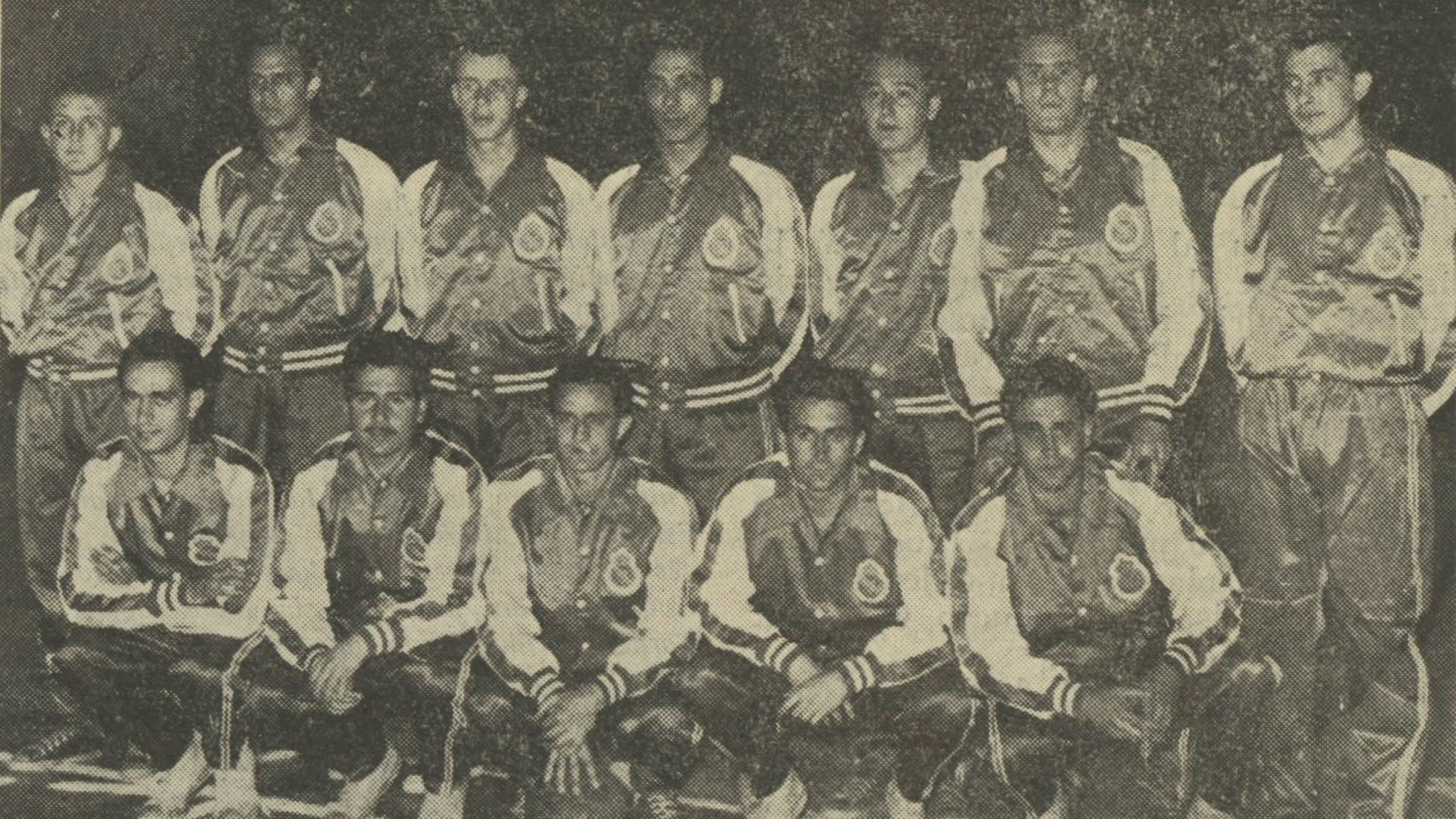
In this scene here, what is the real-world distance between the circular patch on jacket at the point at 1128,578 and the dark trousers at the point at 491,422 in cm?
151

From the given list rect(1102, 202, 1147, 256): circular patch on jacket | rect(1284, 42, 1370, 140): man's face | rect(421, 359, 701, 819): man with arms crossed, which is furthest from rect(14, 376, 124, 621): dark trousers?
rect(1284, 42, 1370, 140): man's face

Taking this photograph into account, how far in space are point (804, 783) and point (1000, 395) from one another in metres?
1.09

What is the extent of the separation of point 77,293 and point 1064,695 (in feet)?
9.14

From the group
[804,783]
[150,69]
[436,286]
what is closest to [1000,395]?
[804,783]

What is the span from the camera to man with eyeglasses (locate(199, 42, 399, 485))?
189 inches

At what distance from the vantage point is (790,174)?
4707mm

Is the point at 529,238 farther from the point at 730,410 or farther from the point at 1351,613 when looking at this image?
the point at 1351,613

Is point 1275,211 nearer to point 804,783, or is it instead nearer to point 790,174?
point 790,174

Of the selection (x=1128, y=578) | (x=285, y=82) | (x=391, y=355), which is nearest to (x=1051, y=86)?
(x=1128, y=578)

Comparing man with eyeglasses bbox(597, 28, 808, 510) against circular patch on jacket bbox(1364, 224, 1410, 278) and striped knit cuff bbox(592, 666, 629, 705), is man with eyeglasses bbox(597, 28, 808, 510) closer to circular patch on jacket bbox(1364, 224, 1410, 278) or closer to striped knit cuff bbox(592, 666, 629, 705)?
striped knit cuff bbox(592, 666, 629, 705)

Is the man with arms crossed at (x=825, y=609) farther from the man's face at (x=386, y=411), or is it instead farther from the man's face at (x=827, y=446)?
the man's face at (x=386, y=411)

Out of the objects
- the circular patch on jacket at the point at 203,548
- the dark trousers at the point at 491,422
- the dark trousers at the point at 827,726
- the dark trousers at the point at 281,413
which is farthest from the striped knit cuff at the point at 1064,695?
the circular patch on jacket at the point at 203,548

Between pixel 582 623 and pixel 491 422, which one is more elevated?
pixel 491 422

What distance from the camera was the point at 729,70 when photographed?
15.4 ft
